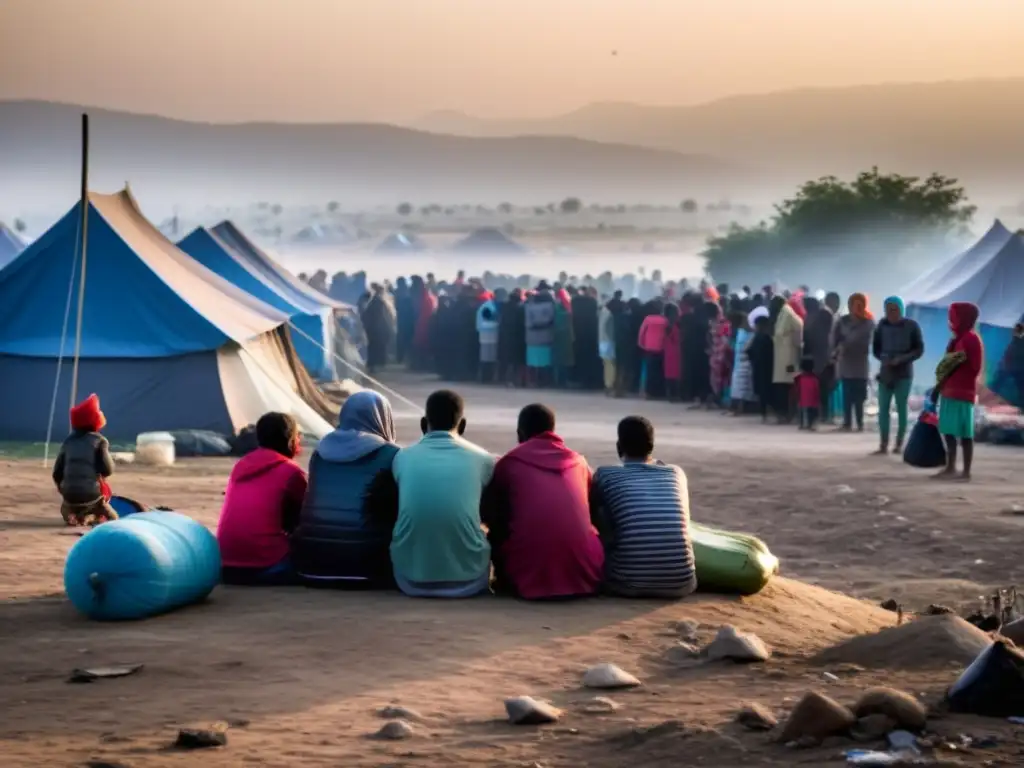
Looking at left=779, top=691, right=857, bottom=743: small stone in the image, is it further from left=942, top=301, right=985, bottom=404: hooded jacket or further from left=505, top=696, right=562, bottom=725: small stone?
left=942, top=301, right=985, bottom=404: hooded jacket

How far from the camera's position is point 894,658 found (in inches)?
278

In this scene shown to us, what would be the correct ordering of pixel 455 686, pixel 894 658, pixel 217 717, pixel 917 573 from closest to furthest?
pixel 217 717
pixel 455 686
pixel 894 658
pixel 917 573

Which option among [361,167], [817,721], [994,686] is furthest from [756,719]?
[361,167]

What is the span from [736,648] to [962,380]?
297 inches

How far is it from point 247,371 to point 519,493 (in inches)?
372

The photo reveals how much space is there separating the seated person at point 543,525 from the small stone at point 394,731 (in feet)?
7.64

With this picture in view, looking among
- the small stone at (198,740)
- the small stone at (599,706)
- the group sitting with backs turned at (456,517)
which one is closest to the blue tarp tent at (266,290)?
the group sitting with backs turned at (456,517)

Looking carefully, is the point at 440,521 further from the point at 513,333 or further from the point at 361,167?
the point at 361,167

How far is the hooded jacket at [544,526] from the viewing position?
807cm

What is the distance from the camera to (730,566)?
849cm

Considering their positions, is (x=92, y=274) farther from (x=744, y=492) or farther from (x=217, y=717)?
(x=217, y=717)

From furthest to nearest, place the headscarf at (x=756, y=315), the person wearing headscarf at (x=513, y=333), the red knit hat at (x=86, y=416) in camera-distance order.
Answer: the person wearing headscarf at (x=513, y=333) < the headscarf at (x=756, y=315) < the red knit hat at (x=86, y=416)

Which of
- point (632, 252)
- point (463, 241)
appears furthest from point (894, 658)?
point (632, 252)

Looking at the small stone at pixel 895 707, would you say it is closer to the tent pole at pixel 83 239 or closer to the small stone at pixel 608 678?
the small stone at pixel 608 678
